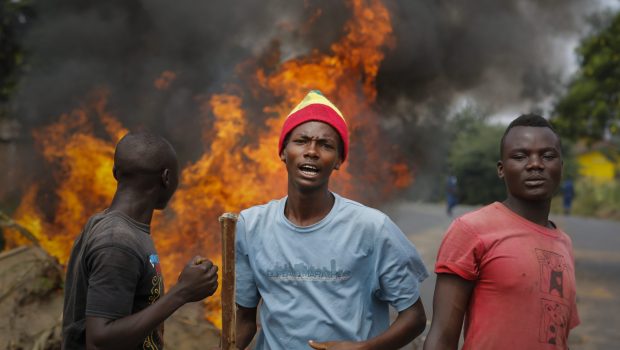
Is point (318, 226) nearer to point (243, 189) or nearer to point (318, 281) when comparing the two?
point (318, 281)

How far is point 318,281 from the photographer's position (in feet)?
6.90

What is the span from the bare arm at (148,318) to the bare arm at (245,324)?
1.06 ft

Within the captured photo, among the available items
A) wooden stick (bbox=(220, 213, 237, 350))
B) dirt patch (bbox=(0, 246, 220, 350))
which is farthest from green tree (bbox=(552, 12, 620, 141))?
wooden stick (bbox=(220, 213, 237, 350))

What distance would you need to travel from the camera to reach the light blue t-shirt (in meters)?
2.08

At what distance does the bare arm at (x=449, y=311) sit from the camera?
2.08 m

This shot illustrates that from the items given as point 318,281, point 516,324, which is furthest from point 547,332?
point 318,281

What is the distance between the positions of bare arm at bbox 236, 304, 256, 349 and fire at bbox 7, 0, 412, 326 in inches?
170

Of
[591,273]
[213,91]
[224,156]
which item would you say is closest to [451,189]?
[591,273]

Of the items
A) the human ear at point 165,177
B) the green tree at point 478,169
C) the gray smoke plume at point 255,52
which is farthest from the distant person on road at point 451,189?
the human ear at point 165,177

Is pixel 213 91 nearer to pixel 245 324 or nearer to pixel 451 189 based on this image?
pixel 245 324

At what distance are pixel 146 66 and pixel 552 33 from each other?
6602 millimetres

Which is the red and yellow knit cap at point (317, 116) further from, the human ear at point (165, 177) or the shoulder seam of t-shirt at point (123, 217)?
the shoulder seam of t-shirt at point (123, 217)

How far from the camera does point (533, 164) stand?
219 cm

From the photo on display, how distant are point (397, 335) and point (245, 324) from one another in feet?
2.03
